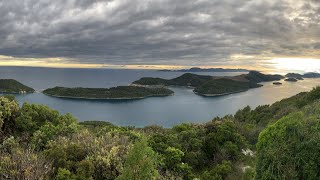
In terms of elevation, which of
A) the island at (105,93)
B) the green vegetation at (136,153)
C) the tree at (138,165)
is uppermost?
the tree at (138,165)

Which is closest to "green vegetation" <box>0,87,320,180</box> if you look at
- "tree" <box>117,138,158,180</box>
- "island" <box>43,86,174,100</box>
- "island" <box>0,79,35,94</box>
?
"tree" <box>117,138,158,180</box>

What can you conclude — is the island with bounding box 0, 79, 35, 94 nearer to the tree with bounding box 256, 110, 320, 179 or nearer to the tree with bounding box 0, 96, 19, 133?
the tree with bounding box 0, 96, 19, 133

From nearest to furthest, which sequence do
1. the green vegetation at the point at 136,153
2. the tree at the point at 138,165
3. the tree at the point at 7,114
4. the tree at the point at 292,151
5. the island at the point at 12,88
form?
the tree at the point at 138,165, the green vegetation at the point at 136,153, the tree at the point at 292,151, the tree at the point at 7,114, the island at the point at 12,88

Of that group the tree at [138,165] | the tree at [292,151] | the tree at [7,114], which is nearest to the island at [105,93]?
the tree at [7,114]

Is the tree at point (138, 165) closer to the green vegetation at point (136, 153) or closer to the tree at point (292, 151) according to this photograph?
the green vegetation at point (136, 153)

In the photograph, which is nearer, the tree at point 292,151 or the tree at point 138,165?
the tree at point 138,165

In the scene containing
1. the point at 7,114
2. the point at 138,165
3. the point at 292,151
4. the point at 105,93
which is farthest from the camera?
the point at 105,93

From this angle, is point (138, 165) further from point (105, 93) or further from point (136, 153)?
point (105, 93)

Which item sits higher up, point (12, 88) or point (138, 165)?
point (138, 165)

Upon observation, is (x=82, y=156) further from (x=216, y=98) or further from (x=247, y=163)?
(x=216, y=98)

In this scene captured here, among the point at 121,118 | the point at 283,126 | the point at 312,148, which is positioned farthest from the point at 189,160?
the point at 121,118

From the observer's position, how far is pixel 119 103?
531 ft

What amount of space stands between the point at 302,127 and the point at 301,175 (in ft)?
11.6

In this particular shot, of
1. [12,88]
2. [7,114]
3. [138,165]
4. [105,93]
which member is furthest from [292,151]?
[12,88]
